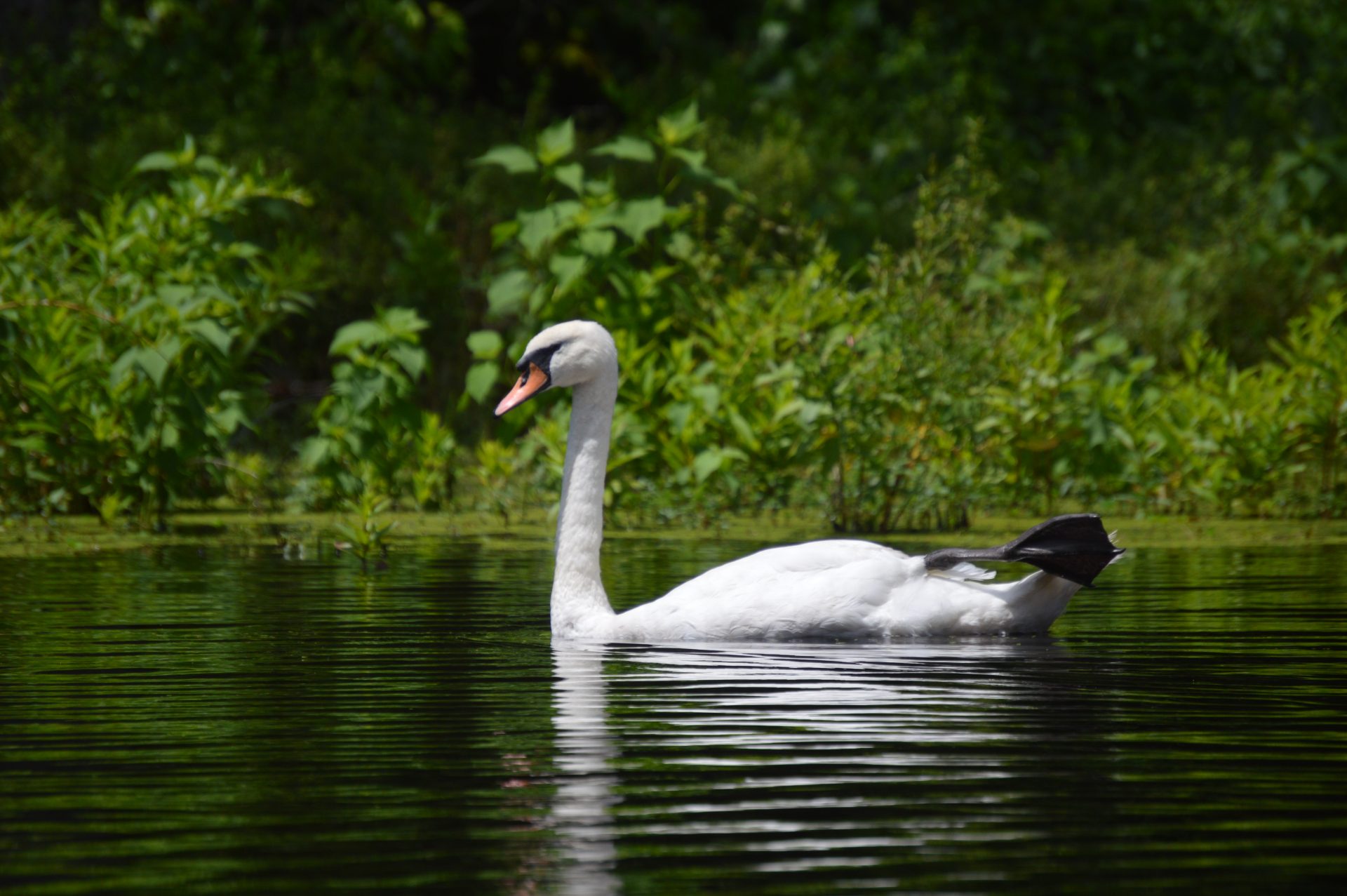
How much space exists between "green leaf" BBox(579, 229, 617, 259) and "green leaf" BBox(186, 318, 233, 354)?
207 cm

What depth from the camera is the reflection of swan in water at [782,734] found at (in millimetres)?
3828

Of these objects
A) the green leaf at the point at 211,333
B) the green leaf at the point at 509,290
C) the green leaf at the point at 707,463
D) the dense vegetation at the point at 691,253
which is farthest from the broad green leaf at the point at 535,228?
the green leaf at the point at 211,333

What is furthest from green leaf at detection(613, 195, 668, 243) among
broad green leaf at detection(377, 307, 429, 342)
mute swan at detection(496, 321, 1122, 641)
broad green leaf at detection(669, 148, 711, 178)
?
mute swan at detection(496, 321, 1122, 641)

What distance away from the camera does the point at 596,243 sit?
35.6 ft

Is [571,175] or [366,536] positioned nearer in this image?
[366,536]

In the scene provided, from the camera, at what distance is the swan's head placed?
6801 millimetres

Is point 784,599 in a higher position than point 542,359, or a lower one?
lower

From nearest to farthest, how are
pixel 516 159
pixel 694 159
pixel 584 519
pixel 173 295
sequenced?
pixel 584 519 < pixel 173 295 < pixel 516 159 < pixel 694 159

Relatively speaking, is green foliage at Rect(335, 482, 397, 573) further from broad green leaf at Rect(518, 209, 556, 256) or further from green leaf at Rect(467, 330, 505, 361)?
broad green leaf at Rect(518, 209, 556, 256)

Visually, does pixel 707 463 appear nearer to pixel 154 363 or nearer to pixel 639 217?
pixel 639 217

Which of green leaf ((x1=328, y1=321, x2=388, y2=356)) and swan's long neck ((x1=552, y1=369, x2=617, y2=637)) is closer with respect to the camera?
swan's long neck ((x1=552, y1=369, x2=617, y2=637))

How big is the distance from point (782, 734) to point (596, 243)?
6.33 m

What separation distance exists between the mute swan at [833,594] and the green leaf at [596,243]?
4.25m

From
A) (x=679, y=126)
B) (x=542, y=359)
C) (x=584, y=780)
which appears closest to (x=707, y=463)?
(x=679, y=126)
